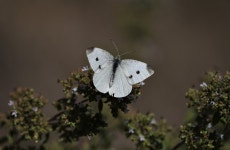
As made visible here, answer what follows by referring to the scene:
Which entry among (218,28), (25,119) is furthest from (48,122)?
(218,28)

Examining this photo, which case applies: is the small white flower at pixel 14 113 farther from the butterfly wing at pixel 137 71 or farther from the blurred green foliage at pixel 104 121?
the butterfly wing at pixel 137 71

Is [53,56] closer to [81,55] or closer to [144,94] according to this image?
[81,55]

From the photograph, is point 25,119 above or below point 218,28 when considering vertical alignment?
below

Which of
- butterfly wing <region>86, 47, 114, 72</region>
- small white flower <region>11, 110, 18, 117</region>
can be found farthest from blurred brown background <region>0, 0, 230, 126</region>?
butterfly wing <region>86, 47, 114, 72</region>

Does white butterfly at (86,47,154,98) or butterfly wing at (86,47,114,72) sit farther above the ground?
butterfly wing at (86,47,114,72)

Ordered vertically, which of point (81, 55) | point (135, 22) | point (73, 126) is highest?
point (81, 55)

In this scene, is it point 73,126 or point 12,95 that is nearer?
point 73,126

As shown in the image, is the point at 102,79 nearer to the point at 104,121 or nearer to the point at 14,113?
the point at 104,121

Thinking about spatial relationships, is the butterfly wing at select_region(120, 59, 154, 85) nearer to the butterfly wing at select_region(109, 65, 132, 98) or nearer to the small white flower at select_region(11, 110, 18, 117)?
the butterfly wing at select_region(109, 65, 132, 98)
